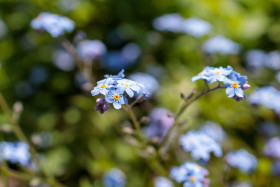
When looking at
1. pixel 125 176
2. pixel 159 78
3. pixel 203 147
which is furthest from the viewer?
pixel 159 78

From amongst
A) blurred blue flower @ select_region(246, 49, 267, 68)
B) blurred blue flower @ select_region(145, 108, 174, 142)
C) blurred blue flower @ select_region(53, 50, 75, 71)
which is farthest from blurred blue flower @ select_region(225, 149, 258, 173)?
blurred blue flower @ select_region(53, 50, 75, 71)

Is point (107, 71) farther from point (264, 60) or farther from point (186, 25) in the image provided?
point (264, 60)

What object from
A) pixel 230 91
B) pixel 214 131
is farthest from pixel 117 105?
pixel 214 131

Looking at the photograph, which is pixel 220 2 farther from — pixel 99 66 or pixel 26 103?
pixel 26 103

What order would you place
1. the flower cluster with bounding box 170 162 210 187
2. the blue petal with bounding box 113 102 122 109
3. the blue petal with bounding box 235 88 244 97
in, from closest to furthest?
the blue petal with bounding box 113 102 122 109, the blue petal with bounding box 235 88 244 97, the flower cluster with bounding box 170 162 210 187

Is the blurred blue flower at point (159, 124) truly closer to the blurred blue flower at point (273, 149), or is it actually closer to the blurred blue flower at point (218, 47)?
the blurred blue flower at point (218, 47)

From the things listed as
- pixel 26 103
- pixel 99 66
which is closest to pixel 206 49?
pixel 99 66

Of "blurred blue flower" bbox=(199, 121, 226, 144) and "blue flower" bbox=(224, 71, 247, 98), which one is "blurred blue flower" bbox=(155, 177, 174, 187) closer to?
"blurred blue flower" bbox=(199, 121, 226, 144)
